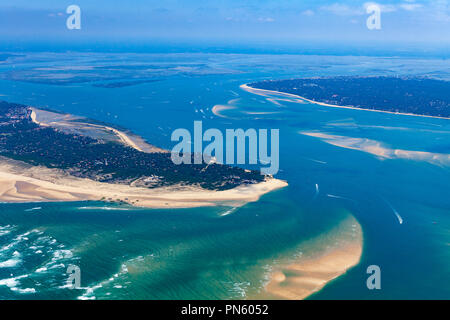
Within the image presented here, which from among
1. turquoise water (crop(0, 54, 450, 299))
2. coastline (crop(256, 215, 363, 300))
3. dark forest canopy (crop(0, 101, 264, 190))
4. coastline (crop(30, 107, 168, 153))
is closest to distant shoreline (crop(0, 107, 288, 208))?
dark forest canopy (crop(0, 101, 264, 190))

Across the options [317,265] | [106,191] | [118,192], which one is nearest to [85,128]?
[106,191]

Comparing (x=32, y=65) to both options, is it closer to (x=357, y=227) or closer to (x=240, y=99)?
(x=240, y=99)

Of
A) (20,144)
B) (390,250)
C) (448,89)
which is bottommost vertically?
(390,250)

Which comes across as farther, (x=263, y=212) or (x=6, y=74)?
(x=6, y=74)

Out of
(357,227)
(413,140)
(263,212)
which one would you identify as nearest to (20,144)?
(263,212)

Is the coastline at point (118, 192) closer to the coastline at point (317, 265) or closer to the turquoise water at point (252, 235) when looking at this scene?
the turquoise water at point (252, 235)
